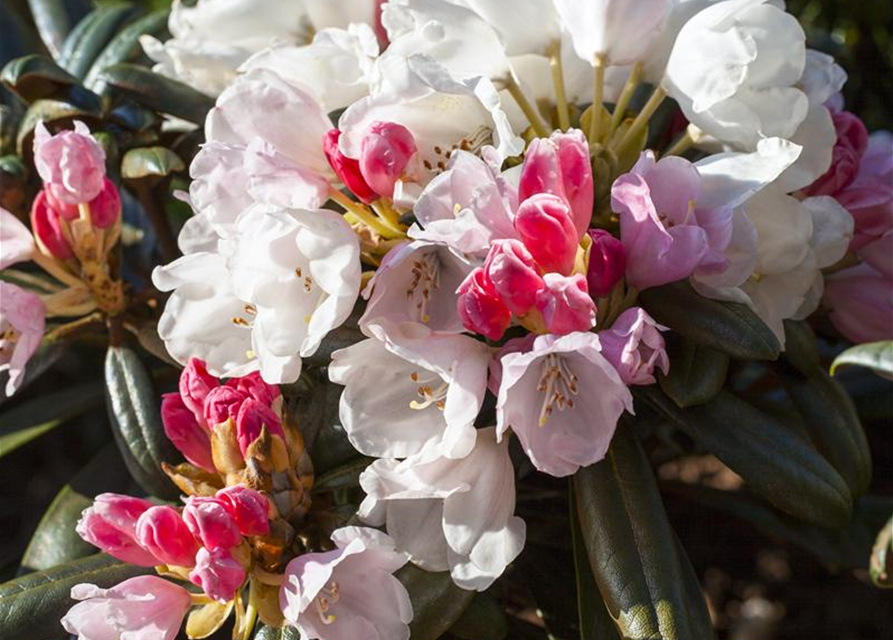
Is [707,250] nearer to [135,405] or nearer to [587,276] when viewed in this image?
[587,276]

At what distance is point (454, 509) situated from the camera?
0.96 metres

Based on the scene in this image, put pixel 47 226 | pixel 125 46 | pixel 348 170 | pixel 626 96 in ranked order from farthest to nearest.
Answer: pixel 125 46, pixel 47 226, pixel 626 96, pixel 348 170

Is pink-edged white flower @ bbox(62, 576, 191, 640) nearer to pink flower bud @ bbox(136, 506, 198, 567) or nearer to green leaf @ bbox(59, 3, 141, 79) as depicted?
pink flower bud @ bbox(136, 506, 198, 567)

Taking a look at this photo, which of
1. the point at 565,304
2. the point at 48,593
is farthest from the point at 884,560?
the point at 48,593

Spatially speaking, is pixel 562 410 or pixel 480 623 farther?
pixel 480 623

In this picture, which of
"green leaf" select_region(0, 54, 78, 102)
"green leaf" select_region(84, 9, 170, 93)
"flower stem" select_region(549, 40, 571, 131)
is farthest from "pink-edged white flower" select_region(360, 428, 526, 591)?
"green leaf" select_region(84, 9, 170, 93)

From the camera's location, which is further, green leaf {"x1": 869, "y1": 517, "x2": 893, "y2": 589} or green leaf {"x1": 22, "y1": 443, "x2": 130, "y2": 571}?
green leaf {"x1": 22, "y1": 443, "x2": 130, "y2": 571}

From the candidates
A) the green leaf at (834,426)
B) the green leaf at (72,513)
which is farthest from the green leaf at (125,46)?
the green leaf at (834,426)

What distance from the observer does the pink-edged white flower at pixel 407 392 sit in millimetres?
910

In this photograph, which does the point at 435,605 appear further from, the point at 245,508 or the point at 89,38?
the point at 89,38

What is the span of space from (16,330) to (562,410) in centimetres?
57

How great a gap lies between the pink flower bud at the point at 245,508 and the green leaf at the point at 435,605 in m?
0.16

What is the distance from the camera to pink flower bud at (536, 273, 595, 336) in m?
0.87

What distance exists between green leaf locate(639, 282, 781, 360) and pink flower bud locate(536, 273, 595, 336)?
0.16m
